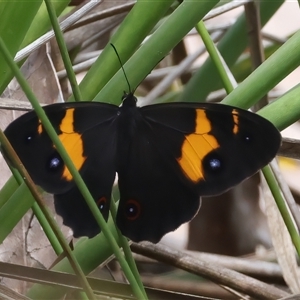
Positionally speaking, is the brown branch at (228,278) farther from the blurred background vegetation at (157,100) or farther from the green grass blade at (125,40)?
the green grass blade at (125,40)

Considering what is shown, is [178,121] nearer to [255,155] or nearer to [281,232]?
[255,155]

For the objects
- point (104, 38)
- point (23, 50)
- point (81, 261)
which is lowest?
point (81, 261)

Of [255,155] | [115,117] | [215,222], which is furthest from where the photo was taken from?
[215,222]

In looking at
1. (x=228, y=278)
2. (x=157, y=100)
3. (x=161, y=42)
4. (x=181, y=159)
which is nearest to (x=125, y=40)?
(x=161, y=42)

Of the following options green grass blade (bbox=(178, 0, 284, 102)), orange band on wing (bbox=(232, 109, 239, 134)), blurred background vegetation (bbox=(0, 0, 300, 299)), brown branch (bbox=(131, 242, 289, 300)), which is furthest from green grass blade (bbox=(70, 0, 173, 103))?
green grass blade (bbox=(178, 0, 284, 102))

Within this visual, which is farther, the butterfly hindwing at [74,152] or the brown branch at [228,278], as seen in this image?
the brown branch at [228,278]

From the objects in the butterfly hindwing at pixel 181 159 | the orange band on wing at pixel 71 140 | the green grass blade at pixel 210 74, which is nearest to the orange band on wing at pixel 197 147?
the butterfly hindwing at pixel 181 159

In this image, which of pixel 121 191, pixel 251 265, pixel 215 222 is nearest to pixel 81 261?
pixel 121 191

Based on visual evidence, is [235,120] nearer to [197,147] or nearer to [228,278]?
[197,147]
